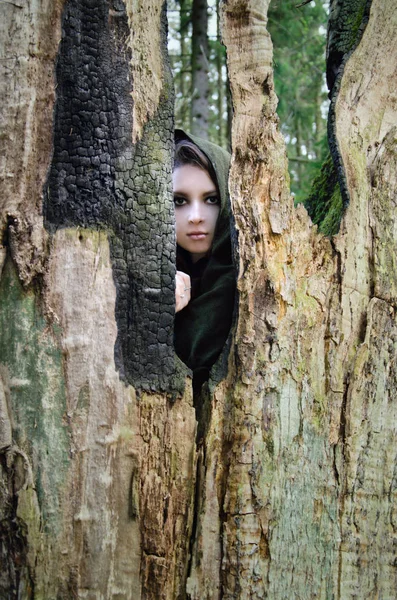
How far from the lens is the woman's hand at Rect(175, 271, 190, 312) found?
2840mm

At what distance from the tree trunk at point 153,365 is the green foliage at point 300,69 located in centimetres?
506

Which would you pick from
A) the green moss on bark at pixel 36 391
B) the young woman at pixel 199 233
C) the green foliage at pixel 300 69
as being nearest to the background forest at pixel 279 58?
the green foliage at pixel 300 69

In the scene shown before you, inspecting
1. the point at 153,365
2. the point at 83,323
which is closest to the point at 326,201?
the point at 153,365

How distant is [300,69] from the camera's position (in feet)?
34.1

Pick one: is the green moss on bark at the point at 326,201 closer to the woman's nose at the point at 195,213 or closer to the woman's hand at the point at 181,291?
the woman's nose at the point at 195,213

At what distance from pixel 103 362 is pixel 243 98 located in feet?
4.07

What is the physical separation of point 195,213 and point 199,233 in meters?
0.11

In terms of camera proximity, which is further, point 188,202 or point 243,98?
point 188,202

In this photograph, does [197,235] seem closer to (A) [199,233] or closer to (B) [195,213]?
(A) [199,233]

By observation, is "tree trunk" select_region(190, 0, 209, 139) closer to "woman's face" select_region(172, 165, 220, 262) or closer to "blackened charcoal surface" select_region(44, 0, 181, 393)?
"woman's face" select_region(172, 165, 220, 262)

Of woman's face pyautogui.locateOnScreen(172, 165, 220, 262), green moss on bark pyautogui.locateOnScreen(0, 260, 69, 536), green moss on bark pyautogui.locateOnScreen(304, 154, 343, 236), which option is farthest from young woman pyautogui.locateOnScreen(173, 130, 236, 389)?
green moss on bark pyautogui.locateOnScreen(0, 260, 69, 536)

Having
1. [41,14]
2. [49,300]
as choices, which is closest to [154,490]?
[49,300]

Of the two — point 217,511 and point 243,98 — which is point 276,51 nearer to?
point 243,98

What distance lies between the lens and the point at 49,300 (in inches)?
97.0
